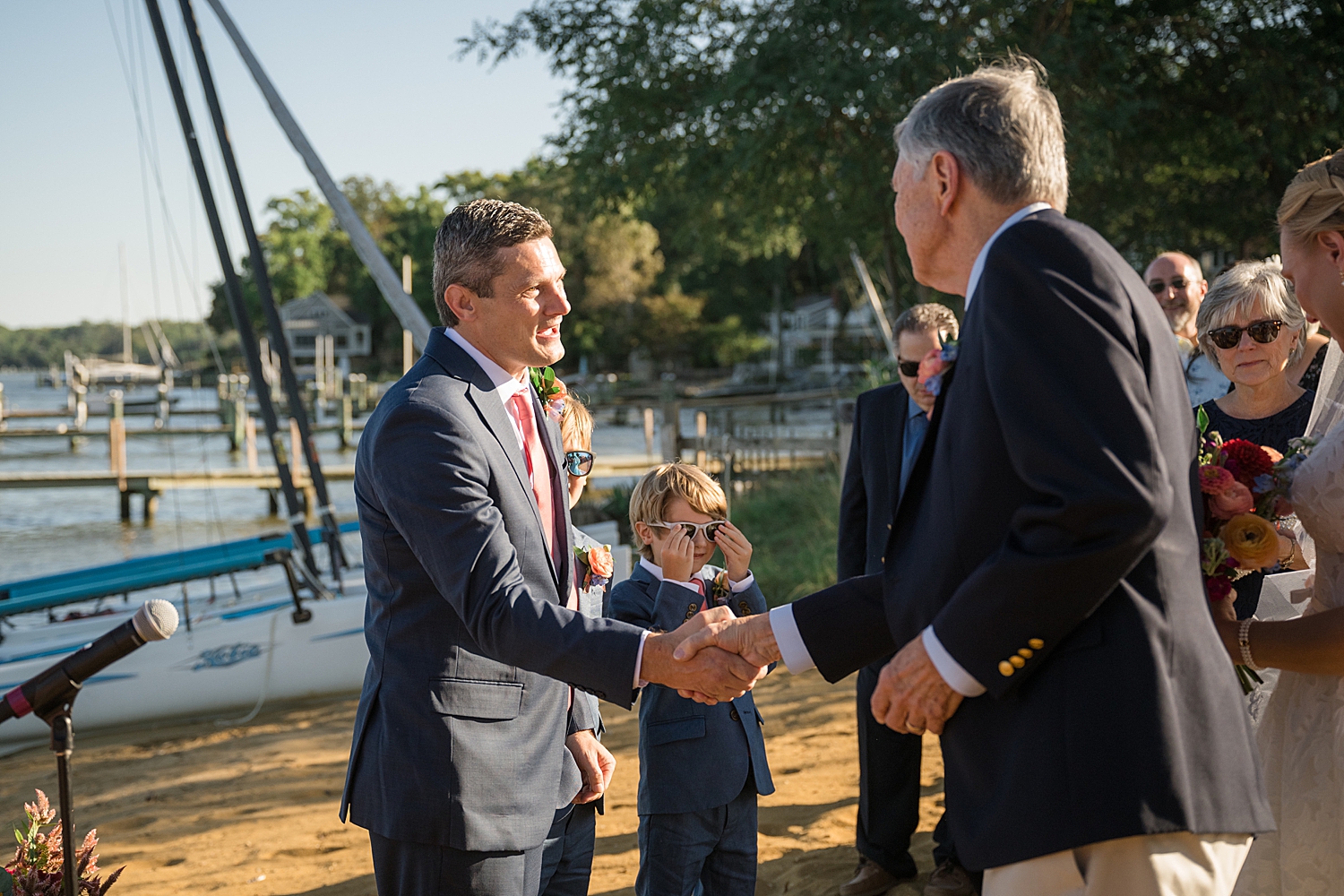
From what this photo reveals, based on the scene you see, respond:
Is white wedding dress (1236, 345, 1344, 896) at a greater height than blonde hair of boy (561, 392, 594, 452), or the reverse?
blonde hair of boy (561, 392, 594, 452)

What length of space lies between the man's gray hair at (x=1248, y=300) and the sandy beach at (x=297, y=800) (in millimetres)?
2438

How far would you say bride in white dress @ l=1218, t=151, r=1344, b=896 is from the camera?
2.15 meters

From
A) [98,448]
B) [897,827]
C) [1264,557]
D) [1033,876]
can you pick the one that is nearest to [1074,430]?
[1033,876]

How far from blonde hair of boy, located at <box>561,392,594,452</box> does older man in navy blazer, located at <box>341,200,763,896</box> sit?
894 millimetres

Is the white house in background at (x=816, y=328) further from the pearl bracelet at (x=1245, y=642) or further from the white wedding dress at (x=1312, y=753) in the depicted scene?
the pearl bracelet at (x=1245, y=642)

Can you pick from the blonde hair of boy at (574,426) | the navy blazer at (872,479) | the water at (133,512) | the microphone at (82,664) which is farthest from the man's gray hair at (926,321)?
the water at (133,512)

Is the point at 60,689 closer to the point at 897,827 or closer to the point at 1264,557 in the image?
the point at 1264,557

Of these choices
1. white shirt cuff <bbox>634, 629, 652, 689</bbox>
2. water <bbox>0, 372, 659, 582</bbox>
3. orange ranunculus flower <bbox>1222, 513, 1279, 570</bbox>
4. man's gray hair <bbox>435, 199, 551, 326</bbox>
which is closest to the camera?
orange ranunculus flower <bbox>1222, 513, 1279, 570</bbox>

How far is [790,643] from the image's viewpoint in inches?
82.6

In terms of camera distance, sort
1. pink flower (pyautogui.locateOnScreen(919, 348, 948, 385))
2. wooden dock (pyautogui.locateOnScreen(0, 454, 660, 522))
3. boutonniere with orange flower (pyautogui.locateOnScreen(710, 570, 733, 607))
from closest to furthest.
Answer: pink flower (pyautogui.locateOnScreen(919, 348, 948, 385)), boutonniere with orange flower (pyautogui.locateOnScreen(710, 570, 733, 607)), wooden dock (pyautogui.locateOnScreen(0, 454, 660, 522))

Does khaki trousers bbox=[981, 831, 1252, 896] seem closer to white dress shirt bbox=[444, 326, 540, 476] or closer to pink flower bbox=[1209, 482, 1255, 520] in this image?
pink flower bbox=[1209, 482, 1255, 520]

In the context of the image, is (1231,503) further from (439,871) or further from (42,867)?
(42,867)

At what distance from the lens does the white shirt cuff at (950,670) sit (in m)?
1.63

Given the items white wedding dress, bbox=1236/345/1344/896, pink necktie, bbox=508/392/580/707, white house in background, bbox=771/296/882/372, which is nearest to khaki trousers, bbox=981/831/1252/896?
white wedding dress, bbox=1236/345/1344/896
